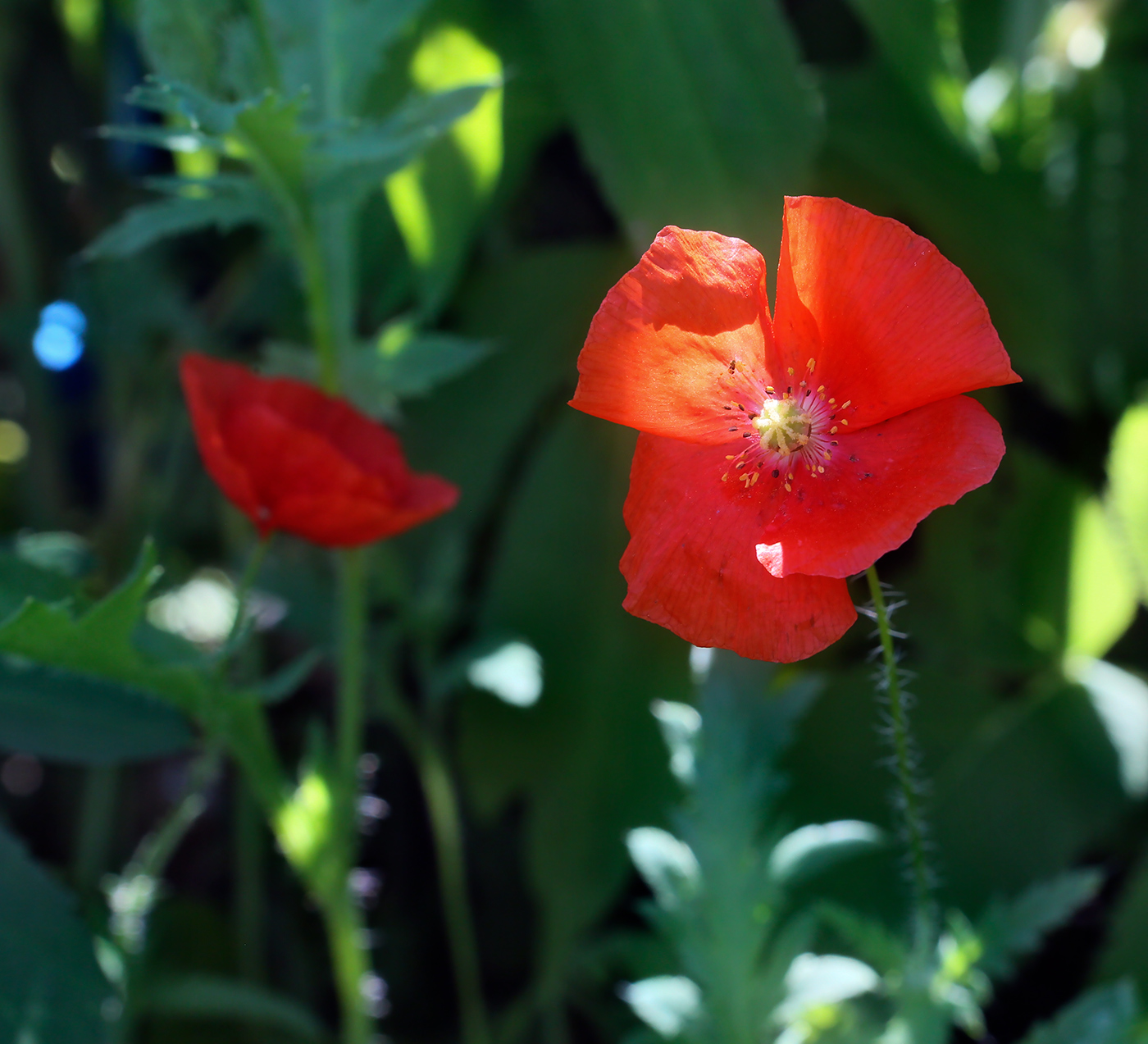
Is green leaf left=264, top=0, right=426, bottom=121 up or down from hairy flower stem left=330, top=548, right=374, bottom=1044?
up

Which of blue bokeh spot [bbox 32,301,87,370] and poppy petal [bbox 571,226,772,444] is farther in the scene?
blue bokeh spot [bbox 32,301,87,370]

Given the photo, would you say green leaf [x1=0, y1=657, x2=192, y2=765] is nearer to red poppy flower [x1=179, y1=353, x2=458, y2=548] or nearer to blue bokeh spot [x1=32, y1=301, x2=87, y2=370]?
red poppy flower [x1=179, y1=353, x2=458, y2=548]

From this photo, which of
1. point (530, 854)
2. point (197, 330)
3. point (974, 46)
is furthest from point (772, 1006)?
point (974, 46)

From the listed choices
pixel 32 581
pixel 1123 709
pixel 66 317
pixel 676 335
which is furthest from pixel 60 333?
pixel 1123 709

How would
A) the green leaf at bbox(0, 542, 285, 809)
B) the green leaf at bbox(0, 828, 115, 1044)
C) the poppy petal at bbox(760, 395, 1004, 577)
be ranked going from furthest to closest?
the green leaf at bbox(0, 828, 115, 1044)
the green leaf at bbox(0, 542, 285, 809)
the poppy petal at bbox(760, 395, 1004, 577)

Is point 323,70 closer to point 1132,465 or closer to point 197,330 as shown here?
point 197,330

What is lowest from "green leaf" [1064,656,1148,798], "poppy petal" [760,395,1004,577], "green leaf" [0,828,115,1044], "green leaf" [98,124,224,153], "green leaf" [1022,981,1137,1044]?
"green leaf" [1064,656,1148,798]

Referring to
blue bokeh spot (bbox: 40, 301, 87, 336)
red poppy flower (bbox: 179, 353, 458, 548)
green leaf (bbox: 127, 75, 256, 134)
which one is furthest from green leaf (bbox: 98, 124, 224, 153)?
blue bokeh spot (bbox: 40, 301, 87, 336)

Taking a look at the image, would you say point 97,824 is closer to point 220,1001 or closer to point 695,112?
point 220,1001
